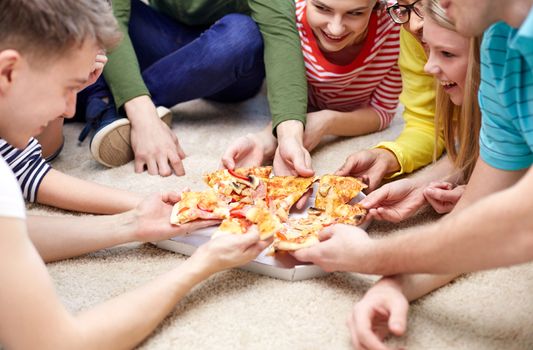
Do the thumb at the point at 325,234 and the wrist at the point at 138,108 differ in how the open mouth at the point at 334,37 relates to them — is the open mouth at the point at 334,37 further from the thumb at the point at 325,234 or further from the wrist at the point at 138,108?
the thumb at the point at 325,234

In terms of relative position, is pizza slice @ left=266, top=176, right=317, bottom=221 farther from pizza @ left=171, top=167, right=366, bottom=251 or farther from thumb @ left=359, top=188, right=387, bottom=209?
thumb @ left=359, top=188, right=387, bottom=209

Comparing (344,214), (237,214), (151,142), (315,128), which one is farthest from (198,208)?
(315,128)

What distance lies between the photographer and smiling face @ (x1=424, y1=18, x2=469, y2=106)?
1173 mm

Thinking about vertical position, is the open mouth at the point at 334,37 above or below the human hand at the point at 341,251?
above

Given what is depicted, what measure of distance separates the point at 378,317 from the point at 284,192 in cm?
41

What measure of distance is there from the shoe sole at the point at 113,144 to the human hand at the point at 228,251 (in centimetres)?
57

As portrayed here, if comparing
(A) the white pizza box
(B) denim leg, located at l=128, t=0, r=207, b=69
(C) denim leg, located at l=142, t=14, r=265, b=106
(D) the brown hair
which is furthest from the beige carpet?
(B) denim leg, located at l=128, t=0, r=207, b=69

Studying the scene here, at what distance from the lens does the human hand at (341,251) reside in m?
1.00

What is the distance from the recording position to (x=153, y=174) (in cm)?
153

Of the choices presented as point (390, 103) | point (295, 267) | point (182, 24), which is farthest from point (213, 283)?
point (182, 24)

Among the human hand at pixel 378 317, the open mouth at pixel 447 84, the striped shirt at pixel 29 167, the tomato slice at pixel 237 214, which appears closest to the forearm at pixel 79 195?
the striped shirt at pixel 29 167

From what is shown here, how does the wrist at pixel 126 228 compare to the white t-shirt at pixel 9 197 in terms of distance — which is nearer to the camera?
the white t-shirt at pixel 9 197

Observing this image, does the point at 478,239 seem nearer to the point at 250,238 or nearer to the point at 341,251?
the point at 341,251

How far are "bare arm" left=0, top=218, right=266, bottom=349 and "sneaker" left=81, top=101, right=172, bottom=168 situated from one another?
1.92 ft
